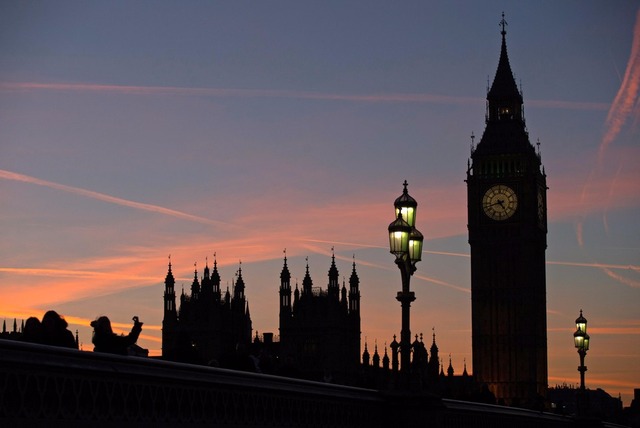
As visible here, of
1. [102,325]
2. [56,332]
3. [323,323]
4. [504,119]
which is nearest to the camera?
[56,332]

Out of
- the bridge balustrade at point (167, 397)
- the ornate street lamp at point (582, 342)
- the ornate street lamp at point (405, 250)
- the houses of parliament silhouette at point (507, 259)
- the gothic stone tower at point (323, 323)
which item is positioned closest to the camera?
the bridge balustrade at point (167, 397)

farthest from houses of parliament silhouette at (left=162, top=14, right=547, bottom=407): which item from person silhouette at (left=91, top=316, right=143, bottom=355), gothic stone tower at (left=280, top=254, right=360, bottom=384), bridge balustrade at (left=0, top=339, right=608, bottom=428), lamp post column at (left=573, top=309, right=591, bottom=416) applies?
person silhouette at (left=91, top=316, right=143, bottom=355)

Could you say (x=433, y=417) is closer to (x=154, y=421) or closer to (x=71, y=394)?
(x=154, y=421)

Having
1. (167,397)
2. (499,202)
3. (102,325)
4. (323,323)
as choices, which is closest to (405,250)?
(167,397)

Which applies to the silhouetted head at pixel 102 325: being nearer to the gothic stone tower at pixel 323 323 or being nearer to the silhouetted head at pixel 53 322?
the silhouetted head at pixel 53 322

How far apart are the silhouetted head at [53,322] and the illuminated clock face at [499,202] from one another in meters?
130

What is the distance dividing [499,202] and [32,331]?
130224mm

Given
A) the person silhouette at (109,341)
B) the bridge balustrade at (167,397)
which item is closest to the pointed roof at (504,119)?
the bridge balustrade at (167,397)

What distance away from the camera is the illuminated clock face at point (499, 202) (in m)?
146

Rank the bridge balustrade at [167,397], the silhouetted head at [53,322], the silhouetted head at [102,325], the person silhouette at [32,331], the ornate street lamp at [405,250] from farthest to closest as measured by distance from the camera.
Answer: the ornate street lamp at [405,250], the silhouetted head at [102,325], the person silhouette at [32,331], the silhouetted head at [53,322], the bridge balustrade at [167,397]

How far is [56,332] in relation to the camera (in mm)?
17812

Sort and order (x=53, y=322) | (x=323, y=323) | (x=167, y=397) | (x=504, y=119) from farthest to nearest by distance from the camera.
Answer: (x=504, y=119) < (x=323, y=323) < (x=167, y=397) < (x=53, y=322)

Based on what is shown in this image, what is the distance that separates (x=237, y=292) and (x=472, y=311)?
87.9 ft

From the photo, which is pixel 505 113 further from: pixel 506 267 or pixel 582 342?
pixel 582 342
